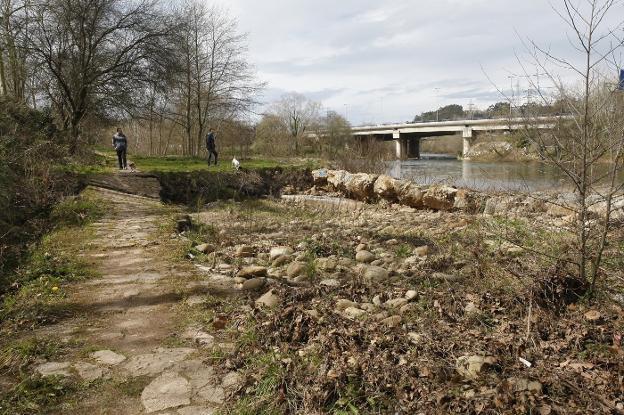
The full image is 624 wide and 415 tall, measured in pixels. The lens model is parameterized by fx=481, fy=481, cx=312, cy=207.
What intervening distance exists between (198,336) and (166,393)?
2.87ft

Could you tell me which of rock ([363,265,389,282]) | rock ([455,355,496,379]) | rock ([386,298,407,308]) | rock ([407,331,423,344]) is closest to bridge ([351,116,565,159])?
rock ([363,265,389,282])

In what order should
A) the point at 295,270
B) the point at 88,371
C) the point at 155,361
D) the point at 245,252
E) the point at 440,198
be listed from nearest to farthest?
the point at 88,371
the point at 155,361
the point at 295,270
the point at 245,252
the point at 440,198

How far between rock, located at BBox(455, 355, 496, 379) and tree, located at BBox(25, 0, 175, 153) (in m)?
17.2

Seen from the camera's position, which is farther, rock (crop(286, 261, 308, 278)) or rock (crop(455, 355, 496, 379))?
rock (crop(286, 261, 308, 278))

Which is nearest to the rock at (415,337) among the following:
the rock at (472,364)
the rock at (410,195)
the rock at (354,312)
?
the rock at (472,364)

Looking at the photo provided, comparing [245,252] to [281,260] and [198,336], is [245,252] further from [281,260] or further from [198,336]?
[198,336]

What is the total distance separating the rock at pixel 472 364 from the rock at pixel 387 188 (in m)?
12.3

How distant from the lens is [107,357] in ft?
11.9

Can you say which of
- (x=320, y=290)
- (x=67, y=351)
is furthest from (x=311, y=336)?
(x=67, y=351)

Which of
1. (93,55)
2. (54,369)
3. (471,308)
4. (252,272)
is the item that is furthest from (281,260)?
(93,55)

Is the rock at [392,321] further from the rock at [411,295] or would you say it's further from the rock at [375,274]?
the rock at [375,274]

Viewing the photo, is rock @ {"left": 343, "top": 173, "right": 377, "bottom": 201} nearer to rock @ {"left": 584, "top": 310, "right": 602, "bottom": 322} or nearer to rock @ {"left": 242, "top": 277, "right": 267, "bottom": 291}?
rock @ {"left": 242, "top": 277, "right": 267, "bottom": 291}

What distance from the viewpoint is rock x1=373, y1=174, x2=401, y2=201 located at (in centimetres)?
1533

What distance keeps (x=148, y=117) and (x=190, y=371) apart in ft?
67.3
